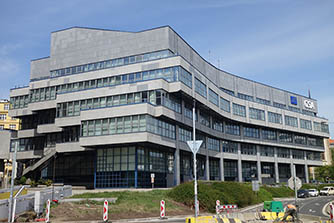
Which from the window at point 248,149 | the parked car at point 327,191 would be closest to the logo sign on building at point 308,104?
the window at point 248,149

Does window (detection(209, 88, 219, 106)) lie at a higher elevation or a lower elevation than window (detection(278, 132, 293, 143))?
higher

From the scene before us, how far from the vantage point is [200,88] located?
60.1m

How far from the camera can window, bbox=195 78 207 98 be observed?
5843 centimetres

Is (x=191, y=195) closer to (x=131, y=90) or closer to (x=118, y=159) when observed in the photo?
(x=118, y=159)

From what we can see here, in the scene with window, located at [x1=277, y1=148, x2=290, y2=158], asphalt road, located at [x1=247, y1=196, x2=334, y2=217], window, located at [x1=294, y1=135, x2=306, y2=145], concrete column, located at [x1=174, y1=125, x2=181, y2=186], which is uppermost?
window, located at [x1=294, y1=135, x2=306, y2=145]

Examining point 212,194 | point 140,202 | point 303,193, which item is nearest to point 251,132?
point 303,193

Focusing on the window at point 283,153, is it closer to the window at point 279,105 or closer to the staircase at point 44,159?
the window at point 279,105

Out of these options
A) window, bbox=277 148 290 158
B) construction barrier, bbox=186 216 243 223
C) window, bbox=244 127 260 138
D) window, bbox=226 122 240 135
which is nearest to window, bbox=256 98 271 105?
window, bbox=244 127 260 138

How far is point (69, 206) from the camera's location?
98.1ft

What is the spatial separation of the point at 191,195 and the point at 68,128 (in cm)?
3071

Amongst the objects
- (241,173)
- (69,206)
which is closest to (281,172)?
(241,173)

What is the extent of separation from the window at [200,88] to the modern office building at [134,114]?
0.17m

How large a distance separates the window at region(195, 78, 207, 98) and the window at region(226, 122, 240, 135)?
18.3 m

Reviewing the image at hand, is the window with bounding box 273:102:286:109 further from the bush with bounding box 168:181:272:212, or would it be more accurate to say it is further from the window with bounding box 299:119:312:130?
the bush with bounding box 168:181:272:212
